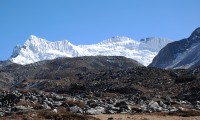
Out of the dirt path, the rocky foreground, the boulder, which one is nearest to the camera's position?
the dirt path

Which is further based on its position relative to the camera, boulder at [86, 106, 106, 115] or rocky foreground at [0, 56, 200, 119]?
rocky foreground at [0, 56, 200, 119]

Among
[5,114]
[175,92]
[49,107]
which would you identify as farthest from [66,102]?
[175,92]

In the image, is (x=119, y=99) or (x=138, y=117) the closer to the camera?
(x=138, y=117)

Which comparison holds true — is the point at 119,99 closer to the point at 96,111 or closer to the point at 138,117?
the point at 96,111

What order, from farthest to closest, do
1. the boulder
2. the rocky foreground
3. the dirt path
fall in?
the rocky foreground < the boulder < the dirt path

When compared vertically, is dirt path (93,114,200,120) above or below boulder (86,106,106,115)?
below

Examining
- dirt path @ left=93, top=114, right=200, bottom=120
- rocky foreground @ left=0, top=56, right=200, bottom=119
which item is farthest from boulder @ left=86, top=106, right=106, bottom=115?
dirt path @ left=93, top=114, right=200, bottom=120

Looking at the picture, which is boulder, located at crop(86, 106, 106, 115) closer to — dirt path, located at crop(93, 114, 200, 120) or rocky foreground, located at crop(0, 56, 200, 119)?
rocky foreground, located at crop(0, 56, 200, 119)

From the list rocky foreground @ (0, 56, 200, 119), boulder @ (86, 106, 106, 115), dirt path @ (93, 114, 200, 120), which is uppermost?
rocky foreground @ (0, 56, 200, 119)

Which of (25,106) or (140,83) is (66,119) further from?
(140,83)

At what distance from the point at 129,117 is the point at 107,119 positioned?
2.43 m

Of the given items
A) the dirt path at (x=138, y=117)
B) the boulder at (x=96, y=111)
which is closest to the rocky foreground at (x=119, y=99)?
the boulder at (x=96, y=111)

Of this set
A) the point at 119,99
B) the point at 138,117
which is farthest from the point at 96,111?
the point at 119,99

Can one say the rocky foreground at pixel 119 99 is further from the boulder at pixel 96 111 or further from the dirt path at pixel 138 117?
the dirt path at pixel 138 117
